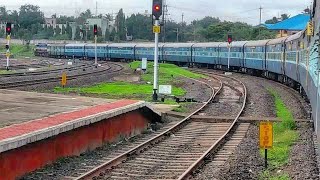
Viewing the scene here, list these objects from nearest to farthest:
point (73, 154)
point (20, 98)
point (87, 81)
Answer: point (73, 154)
point (20, 98)
point (87, 81)

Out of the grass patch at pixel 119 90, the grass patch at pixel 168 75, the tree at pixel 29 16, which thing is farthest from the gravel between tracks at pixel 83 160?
the tree at pixel 29 16

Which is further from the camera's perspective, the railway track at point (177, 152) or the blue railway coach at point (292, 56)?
the blue railway coach at point (292, 56)

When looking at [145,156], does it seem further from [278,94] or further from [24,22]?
[24,22]

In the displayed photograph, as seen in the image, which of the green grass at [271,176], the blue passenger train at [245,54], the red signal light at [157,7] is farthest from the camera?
the red signal light at [157,7]

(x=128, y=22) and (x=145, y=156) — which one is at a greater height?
(x=128, y=22)

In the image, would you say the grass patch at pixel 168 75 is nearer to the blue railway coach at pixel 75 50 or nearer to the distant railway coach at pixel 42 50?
the blue railway coach at pixel 75 50

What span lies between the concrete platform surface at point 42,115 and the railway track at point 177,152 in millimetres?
1209

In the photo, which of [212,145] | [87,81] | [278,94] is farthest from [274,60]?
[212,145]

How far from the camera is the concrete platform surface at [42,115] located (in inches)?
422

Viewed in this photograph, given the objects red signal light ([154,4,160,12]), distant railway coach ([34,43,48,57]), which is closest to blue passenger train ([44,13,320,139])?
distant railway coach ([34,43,48,57])

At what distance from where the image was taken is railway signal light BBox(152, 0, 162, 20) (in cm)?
2348

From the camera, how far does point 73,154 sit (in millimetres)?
12719

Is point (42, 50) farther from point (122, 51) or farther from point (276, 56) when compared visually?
point (276, 56)

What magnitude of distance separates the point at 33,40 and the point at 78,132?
441ft
